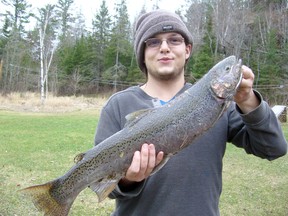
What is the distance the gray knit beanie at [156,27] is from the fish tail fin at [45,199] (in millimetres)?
1324

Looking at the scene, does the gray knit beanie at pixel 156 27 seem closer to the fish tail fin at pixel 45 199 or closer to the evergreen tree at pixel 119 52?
the fish tail fin at pixel 45 199

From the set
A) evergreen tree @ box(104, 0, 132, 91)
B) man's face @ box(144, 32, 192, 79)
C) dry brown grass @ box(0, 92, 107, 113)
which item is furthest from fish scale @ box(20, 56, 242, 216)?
evergreen tree @ box(104, 0, 132, 91)

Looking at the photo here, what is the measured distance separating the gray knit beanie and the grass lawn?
17.7 feet

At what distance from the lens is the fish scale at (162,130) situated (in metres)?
2.36

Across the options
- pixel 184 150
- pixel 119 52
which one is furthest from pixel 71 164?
pixel 119 52

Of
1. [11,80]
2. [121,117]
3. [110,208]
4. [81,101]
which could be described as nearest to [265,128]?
[121,117]

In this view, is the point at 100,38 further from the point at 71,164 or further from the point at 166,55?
the point at 166,55

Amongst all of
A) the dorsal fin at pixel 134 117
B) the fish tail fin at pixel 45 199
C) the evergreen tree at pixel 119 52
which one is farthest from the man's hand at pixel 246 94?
the evergreen tree at pixel 119 52

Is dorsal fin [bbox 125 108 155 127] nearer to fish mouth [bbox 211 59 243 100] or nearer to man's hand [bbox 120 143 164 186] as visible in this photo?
man's hand [bbox 120 143 164 186]

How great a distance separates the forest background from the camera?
4241 cm

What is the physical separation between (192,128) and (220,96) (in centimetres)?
29

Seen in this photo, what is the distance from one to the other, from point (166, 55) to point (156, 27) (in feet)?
0.94

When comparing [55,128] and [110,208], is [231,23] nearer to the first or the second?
[55,128]

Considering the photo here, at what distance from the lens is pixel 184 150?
2.54 m
